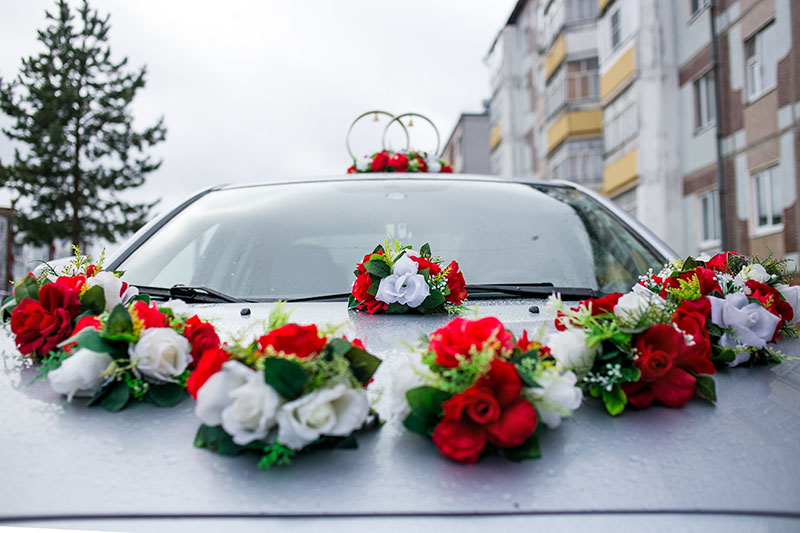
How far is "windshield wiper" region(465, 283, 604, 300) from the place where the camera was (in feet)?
7.07

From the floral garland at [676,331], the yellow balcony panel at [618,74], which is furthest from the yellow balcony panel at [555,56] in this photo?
the floral garland at [676,331]

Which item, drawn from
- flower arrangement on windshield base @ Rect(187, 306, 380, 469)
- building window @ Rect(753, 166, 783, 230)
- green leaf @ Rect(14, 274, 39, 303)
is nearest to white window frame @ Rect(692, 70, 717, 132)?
building window @ Rect(753, 166, 783, 230)

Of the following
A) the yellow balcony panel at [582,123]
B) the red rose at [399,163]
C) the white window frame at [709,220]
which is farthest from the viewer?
the yellow balcony panel at [582,123]

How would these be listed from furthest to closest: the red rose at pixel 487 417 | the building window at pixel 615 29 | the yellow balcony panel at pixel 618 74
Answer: the building window at pixel 615 29 < the yellow balcony panel at pixel 618 74 < the red rose at pixel 487 417

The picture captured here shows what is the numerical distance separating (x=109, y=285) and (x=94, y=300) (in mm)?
67

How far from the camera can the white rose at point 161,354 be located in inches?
54.5

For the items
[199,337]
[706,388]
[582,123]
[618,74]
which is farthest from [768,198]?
[199,337]

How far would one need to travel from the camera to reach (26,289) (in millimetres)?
1760

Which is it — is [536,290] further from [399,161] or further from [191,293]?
[399,161]

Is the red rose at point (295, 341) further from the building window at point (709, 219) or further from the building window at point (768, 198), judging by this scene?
the building window at point (709, 219)

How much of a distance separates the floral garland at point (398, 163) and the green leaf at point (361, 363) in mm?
2672

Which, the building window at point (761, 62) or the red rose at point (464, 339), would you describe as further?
the building window at point (761, 62)

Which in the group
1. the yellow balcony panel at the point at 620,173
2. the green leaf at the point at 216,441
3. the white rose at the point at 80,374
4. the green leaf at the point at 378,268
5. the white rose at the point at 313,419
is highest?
the yellow balcony panel at the point at 620,173

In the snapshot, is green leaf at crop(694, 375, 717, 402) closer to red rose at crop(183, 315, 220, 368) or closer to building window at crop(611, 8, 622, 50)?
red rose at crop(183, 315, 220, 368)
